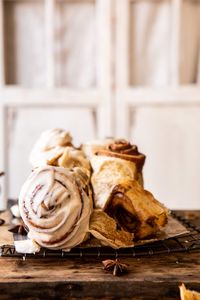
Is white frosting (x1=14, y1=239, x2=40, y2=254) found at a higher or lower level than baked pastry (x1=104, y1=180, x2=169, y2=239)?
lower

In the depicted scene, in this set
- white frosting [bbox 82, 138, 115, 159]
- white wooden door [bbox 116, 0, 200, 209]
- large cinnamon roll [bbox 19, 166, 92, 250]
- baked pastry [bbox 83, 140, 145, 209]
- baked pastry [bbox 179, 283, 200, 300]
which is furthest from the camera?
white wooden door [bbox 116, 0, 200, 209]

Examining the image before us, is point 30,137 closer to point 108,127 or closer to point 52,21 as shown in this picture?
point 108,127

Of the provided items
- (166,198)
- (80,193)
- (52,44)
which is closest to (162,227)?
(80,193)

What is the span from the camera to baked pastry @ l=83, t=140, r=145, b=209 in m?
1.05

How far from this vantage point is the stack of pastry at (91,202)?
2.91ft

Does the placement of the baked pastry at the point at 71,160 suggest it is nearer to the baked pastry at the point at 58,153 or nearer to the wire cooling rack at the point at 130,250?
the baked pastry at the point at 58,153

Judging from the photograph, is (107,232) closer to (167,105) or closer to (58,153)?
(58,153)

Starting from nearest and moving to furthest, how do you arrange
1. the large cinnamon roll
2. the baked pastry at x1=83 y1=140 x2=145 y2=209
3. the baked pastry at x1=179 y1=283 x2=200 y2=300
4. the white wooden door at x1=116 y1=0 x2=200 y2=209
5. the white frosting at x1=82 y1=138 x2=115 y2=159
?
the baked pastry at x1=179 y1=283 x2=200 y2=300, the large cinnamon roll, the baked pastry at x1=83 y1=140 x2=145 y2=209, the white frosting at x1=82 y1=138 x2=115 y2=159, the white wooden door at x1=116 y1=0 x2=200 y2=209

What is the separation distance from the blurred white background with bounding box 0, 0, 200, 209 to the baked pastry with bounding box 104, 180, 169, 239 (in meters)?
1.48

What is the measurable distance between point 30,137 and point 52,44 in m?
0.44

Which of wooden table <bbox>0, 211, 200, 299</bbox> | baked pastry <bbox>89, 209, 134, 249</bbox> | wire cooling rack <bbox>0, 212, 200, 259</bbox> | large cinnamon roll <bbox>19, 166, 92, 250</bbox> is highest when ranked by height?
large cinnamon roll <bbox>19, 166, 92, 250</bbox>

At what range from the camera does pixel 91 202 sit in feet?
3.18

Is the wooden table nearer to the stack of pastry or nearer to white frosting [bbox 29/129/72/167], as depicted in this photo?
the stack of pastry

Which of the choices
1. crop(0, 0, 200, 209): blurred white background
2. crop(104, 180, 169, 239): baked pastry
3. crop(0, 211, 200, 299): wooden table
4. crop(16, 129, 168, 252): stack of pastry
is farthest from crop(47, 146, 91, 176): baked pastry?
crop(0, 0, 200, 209): blurred white background
